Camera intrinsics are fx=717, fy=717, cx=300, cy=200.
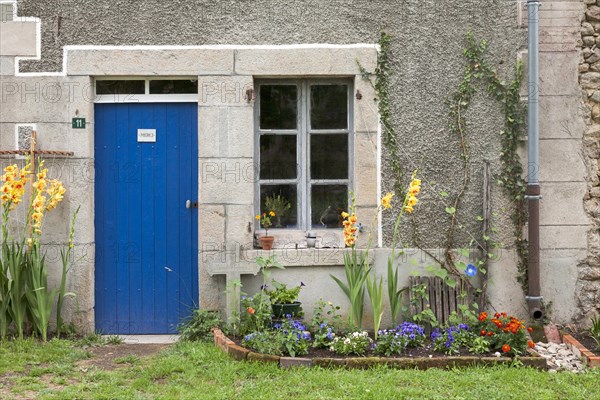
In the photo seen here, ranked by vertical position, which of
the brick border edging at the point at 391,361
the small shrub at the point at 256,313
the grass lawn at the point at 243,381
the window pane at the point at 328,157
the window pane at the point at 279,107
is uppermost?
the window pane at the point at 279,107

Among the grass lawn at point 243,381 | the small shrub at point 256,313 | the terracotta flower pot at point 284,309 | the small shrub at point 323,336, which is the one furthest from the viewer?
the terracotta flower pot at point 284,309

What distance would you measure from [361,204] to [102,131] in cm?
264

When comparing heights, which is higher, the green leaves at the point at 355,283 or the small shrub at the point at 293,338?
the green leaves at the point at 355,283

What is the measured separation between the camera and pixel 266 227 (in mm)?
7070

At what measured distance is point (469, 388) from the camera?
5.38m

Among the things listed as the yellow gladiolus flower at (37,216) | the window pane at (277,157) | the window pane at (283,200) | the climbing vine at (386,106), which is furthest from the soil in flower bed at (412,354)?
the yellow gladiolus flower at (37,216)

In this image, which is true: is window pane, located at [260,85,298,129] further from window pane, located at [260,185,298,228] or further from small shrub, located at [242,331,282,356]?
small shrub, located at [242,331,282,356]

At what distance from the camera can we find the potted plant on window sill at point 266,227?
273 inches

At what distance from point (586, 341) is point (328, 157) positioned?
9.72 feet

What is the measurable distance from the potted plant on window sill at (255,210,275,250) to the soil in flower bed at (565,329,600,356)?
9.72ft

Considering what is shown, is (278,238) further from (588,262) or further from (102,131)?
(588,262)

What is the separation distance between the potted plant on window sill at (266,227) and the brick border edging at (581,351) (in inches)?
113

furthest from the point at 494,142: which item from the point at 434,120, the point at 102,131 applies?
the point at 102,131

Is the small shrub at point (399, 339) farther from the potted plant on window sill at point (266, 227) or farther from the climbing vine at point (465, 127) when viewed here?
the potted plant on window sill at point (266, 227)
